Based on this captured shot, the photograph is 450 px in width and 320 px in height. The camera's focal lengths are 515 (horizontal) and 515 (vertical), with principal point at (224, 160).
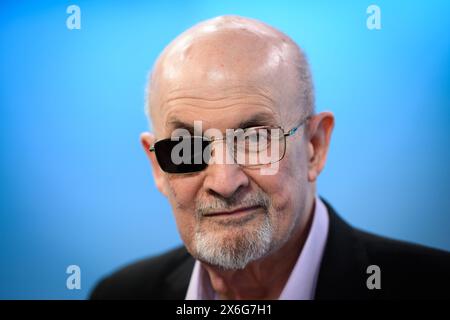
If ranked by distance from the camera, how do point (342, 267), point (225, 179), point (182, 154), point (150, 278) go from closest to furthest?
point (225, 179) < point (182, 154) < point (342, 267) < point (150, 278)

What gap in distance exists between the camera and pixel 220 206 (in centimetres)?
181

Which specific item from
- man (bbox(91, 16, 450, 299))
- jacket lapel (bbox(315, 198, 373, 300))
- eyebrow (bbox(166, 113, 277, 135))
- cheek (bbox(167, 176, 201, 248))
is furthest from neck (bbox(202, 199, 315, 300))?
eyebrow (bbox(166, 113, 277, 135))

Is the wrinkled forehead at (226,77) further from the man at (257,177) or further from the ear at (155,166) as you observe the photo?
the ear at (155,166)

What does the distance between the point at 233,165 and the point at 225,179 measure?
0.21ft

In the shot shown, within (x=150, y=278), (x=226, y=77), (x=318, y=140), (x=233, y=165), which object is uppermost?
(x=226, y=77)

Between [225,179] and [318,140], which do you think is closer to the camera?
Result: [225,179]

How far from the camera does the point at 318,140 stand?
2082 mm

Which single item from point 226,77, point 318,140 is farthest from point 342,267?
point 226,77

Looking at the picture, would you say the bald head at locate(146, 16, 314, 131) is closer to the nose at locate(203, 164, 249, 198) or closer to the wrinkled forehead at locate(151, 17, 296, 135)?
the wrinkled forehead at locate(151, 17, 296, 135)

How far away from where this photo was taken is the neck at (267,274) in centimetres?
211

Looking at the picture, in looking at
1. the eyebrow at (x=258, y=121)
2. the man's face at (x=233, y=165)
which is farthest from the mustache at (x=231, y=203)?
the eyebrow at (x=258, y=121)

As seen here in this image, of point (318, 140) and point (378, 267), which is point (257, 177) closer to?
point (318, 140)

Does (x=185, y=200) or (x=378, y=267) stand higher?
(x=185, y=200)
